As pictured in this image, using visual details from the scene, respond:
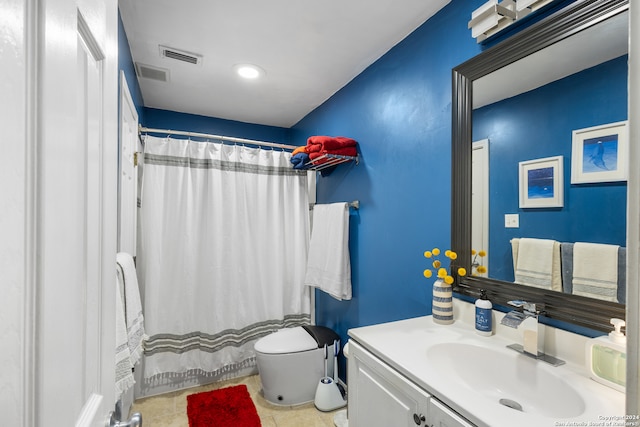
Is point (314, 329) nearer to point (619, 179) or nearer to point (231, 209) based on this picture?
point (231, 209)

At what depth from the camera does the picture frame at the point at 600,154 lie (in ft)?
3.05

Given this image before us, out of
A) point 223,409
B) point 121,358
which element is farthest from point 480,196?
point 223,409

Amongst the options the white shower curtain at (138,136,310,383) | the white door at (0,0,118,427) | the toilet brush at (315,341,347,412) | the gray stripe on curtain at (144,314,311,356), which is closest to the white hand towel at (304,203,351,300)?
the white shower curtain at (138,136,310,383)

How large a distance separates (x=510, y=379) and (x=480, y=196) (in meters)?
0.71

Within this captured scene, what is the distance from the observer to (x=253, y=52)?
1.90 m

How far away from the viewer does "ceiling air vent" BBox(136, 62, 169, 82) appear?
81.6 inches

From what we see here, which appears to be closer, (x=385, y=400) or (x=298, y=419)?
(x=385, y=400)

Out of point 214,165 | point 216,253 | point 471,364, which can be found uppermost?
point 214,165

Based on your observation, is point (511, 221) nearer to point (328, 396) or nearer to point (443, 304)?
point (443, 304)

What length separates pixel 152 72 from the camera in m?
2.14

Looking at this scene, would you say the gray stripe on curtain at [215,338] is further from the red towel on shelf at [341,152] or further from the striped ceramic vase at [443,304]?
the striped ceramic vase at [443,304]

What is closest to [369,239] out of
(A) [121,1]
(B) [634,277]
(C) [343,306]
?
(C) [343,306]

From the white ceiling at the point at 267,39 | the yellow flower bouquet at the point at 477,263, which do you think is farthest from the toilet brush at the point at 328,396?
the white ceiling at the point at 267,39

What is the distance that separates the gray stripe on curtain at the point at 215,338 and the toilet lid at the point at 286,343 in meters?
0.34
